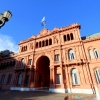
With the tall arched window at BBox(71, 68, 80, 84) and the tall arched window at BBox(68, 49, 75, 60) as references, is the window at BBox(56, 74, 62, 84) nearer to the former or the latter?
the tall arched window at BBox(71, 68, 80, 84)

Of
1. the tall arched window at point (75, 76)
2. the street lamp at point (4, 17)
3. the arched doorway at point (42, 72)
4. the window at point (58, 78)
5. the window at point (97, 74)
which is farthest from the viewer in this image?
the arched doorway at point (42, 72)

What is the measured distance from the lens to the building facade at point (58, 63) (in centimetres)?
1703

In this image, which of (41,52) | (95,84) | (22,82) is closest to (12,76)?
(22,82)

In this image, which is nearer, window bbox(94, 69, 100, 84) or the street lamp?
the street lamp

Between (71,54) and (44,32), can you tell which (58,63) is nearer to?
(71,54)

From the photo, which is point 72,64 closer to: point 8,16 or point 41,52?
point 41,52

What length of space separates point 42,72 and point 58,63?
794 centimetres

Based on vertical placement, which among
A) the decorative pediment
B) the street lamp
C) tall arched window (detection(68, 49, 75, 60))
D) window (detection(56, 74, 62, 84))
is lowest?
window (detection(56, 74, 62, 84))

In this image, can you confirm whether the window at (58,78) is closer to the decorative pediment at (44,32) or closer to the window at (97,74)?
the window at (97,74)

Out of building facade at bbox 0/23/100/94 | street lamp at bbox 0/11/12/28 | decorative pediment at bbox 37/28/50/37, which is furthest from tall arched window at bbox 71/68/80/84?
street lamp at bbox 0/11/12/28

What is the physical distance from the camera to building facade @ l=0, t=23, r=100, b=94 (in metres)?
17.0

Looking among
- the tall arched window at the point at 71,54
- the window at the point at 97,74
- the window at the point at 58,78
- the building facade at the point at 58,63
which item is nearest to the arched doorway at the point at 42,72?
the building facade at the point at 58,63

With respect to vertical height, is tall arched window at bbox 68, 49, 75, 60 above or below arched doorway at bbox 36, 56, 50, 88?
above

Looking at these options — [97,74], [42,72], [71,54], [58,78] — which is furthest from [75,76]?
[42,72]
